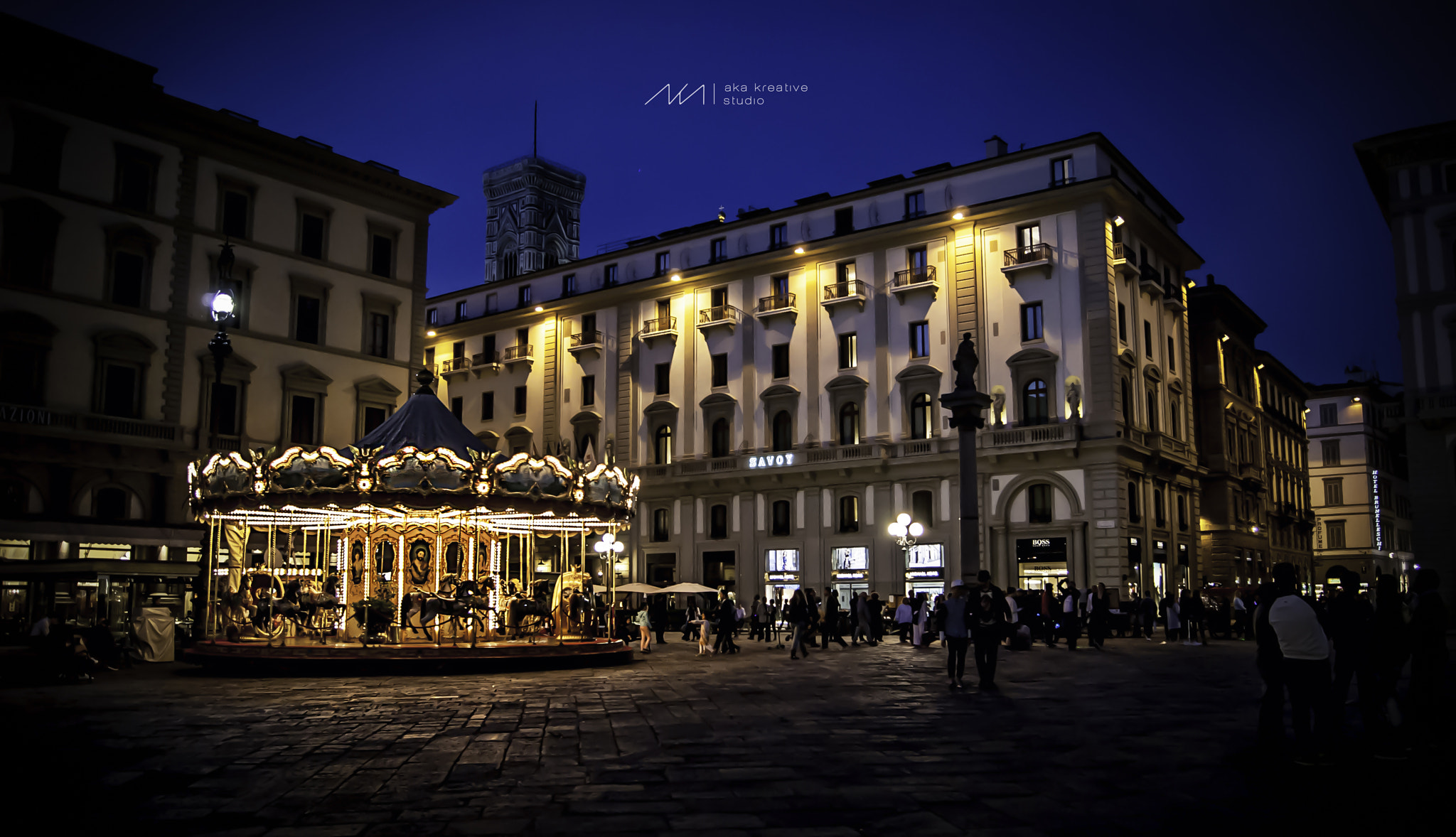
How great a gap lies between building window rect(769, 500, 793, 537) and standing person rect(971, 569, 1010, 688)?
27.8 meters

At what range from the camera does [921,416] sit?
4066 centimetres

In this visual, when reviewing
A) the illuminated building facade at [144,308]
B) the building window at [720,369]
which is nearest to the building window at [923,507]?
the building window at [720,369]

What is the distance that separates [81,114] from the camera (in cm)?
3067

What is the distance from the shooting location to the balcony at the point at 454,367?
54.9 m

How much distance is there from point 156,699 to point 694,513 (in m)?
32.3

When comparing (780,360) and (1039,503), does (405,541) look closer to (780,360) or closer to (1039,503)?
(1039,503)

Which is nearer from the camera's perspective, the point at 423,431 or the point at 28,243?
the point at 423,431

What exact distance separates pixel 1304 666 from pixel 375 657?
1529cm

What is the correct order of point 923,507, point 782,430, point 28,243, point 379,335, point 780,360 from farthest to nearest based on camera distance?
point 780,360, point 782,430, point 923,507, point 379,335, point 28,243

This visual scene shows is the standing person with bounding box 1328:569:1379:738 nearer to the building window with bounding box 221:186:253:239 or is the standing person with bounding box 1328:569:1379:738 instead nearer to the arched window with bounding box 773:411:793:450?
the building window with bounding box 221:186:253:239

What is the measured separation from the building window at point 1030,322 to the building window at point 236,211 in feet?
87.3

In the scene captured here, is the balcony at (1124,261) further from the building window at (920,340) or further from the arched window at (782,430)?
the arched window at (782,430)

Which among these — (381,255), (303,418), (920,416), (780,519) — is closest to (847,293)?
(920,416)

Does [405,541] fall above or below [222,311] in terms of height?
below
